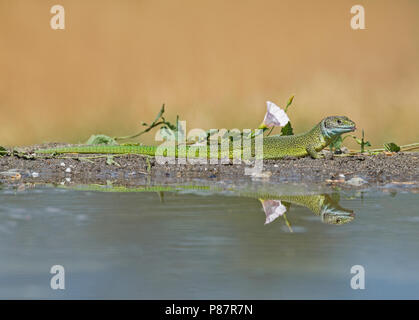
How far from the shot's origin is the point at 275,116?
5.23 metres

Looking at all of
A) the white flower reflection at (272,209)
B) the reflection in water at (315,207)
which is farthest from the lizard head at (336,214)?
the white flower reflection at (272,209)

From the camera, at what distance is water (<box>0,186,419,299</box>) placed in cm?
148

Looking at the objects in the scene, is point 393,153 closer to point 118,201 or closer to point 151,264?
point 118,201

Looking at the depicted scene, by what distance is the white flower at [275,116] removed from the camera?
5.19 metres

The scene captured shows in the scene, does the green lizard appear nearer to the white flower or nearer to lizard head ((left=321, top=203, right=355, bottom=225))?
the white flower

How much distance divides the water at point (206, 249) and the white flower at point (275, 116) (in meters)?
2.23

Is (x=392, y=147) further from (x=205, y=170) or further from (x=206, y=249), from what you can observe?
(x=206, y=249)

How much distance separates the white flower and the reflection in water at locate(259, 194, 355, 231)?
1.98 meters

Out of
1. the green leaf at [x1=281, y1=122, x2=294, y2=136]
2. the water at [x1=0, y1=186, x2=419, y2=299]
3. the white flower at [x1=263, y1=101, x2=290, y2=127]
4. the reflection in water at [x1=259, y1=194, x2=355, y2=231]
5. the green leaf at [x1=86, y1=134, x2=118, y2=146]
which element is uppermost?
the white flower at [x1=263, y1=101, x2=290, y2=127]

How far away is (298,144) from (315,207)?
3.21 m

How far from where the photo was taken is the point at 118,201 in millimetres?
3035

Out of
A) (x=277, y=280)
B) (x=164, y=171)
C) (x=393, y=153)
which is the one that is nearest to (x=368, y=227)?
(x=277, y=280)

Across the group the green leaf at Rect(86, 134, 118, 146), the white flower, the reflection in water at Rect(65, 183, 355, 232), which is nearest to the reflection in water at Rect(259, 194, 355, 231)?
the reflection in water at Rect(65, 183, 355, 232)

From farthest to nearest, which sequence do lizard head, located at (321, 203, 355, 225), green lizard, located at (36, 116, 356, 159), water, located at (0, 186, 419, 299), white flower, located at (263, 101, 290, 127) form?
green lizard, located at (36, 116, 356, 159) < white flower, located at (263, 101, 290, 127) < lizard head, located at (321, 203, 355, 225) < water, located at (0, 186, 419, 299)
